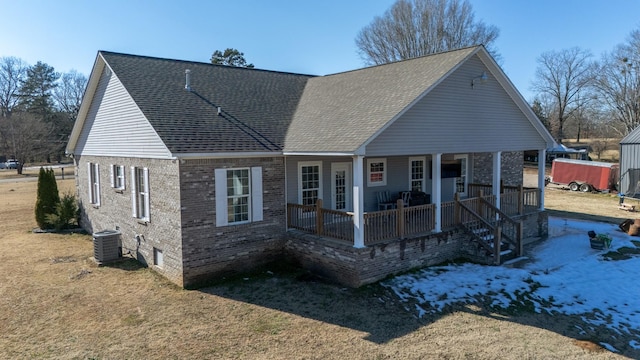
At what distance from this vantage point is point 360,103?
42.1 ft

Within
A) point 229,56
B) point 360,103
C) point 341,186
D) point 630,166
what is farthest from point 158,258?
point 229,56

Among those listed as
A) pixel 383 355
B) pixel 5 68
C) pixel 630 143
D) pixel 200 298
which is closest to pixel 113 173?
pixel 200 298

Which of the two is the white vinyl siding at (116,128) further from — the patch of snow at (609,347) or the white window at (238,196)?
the patch of snow at (609,347)

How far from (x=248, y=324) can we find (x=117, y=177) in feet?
27.2

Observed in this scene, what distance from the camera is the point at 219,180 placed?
11.2 m

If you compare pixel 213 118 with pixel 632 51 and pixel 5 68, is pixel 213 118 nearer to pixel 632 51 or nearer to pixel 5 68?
pixel 632 51

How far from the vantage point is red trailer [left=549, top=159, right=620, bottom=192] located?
3097 cm

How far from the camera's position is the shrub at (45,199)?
725 inches

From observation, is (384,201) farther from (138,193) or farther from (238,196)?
(138,193)

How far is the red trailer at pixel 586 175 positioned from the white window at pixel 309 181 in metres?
26.5

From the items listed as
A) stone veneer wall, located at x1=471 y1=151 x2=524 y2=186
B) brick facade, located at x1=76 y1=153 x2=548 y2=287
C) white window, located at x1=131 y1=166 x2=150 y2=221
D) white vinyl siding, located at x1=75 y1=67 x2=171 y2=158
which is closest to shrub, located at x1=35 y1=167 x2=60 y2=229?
white vinyl siding, located at x1=75 y1=67 x2=171 y2=158

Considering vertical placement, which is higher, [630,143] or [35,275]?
[630,143]

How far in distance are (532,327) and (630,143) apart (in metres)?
25.3

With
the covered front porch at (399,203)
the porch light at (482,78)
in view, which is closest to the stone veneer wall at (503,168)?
the covered front porch at (399,203)
